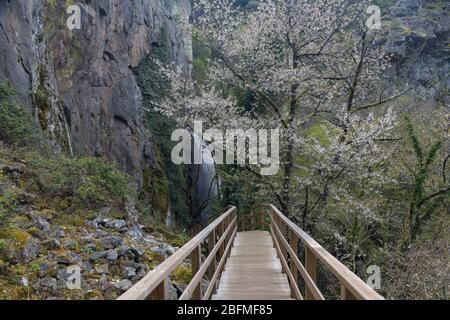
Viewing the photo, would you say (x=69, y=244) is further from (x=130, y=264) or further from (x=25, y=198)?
(x=25, y=198)

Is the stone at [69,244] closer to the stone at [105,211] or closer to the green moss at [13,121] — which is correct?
the stone at [105,211]

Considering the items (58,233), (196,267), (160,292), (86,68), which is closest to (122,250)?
(58,233)

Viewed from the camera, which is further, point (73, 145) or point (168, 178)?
point (168, 178)

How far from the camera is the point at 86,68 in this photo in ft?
44.1

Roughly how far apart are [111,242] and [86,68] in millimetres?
8466

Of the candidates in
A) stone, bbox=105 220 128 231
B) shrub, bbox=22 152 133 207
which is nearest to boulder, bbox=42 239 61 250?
stone, bbox=105 220 128 231

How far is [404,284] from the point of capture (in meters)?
9.94

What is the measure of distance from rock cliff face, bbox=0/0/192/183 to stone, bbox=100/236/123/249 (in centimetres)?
458

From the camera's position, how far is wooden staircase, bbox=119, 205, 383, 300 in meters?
2.39

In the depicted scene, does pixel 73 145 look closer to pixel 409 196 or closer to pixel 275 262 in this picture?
pixel 275 262

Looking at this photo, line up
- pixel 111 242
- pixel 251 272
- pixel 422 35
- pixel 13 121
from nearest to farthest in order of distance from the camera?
1. pixel 111 242
2. pixel 251 272
3. pixel 13 121
4. pixel 422 35
